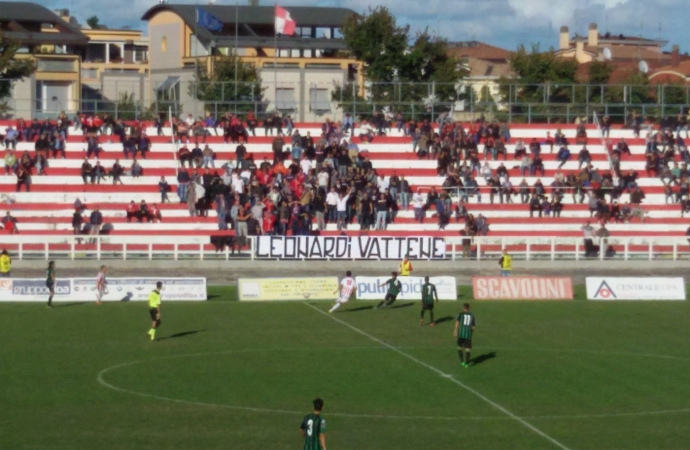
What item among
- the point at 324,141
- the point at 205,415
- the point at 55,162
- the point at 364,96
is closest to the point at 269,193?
the point at 324,141

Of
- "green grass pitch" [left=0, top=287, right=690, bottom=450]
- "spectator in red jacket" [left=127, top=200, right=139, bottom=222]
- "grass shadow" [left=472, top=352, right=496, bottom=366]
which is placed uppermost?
"spectator in red jacket" [left=127, top=200, right=139, bottom=222]

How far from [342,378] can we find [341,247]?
2574 cm

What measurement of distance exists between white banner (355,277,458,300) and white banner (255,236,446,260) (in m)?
8.21

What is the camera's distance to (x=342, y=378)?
31000 millimetres

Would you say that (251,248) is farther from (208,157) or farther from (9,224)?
(9,224)

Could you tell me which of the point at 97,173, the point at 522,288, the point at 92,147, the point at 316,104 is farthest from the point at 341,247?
the point at 316,104

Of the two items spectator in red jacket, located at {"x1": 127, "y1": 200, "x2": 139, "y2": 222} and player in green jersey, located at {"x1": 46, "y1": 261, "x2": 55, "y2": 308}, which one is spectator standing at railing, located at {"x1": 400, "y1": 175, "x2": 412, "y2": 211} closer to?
spectator in red jacket, located at {"x1": 127, "y1": 200, "x2": 139, "y2": 222}

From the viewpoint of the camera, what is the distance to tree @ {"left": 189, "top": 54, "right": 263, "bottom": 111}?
70938 millimetres

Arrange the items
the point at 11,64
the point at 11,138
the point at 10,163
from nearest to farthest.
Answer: the point at 10,163 < the point at 11,138 < the point at 11,64

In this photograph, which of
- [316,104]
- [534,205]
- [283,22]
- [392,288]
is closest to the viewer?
[392,288]

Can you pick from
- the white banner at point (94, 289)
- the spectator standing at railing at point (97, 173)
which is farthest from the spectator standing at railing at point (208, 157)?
the white banner at point (94, 289)

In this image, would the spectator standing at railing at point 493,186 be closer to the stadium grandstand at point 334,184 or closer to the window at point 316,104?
the stadium grandstand at point 334,184

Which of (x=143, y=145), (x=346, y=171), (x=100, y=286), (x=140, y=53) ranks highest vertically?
(x=140, y=53)

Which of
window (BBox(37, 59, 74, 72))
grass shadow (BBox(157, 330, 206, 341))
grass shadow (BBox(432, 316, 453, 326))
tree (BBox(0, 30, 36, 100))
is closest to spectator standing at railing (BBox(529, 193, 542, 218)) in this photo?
grass shadow (BBox(432, 316, 453, 326))
